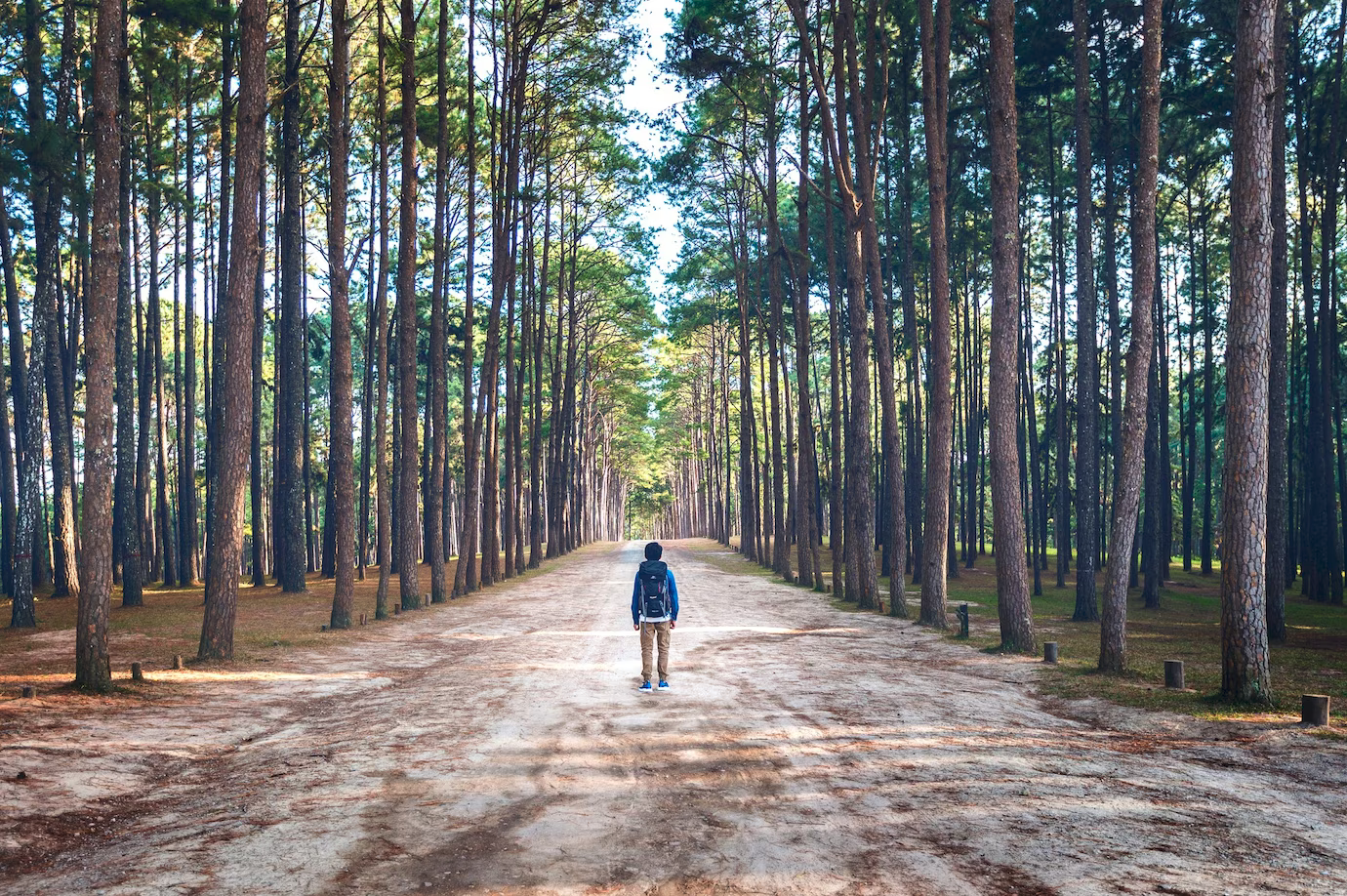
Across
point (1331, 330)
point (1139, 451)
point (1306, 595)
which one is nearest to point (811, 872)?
point (1139, 451)

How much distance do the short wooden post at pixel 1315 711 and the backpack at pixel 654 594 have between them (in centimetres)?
681

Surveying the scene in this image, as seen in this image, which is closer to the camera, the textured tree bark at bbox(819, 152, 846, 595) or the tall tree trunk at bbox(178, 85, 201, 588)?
the textured tree bark at bbox(819, 152, 846, 595)

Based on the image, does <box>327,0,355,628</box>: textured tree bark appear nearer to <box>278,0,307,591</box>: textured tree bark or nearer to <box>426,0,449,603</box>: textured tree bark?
<box>426,0,449,603</box>: textured tree bark

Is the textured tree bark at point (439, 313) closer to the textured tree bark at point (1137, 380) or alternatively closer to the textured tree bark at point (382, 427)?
the textured tree bark at point (382, 427)

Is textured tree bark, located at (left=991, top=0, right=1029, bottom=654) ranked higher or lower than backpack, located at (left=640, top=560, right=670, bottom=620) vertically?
higher

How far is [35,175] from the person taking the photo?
20172 millimetres

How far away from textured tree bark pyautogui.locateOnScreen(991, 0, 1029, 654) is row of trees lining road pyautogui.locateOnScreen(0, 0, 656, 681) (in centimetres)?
1194

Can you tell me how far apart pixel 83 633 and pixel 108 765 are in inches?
139

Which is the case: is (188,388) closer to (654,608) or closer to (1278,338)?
(654,608)

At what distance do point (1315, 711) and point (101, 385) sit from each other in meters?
14.0

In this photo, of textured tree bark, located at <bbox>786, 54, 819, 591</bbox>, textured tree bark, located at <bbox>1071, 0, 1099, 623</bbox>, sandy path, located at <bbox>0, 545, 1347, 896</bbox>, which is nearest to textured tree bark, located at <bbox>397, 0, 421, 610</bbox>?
sandy path, located at <bbox>0, 545, 1347, 896</bbox>

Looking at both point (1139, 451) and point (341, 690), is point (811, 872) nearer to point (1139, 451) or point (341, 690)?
point (341, 690)

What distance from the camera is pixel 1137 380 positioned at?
457 inches

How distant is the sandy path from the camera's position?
491cm
